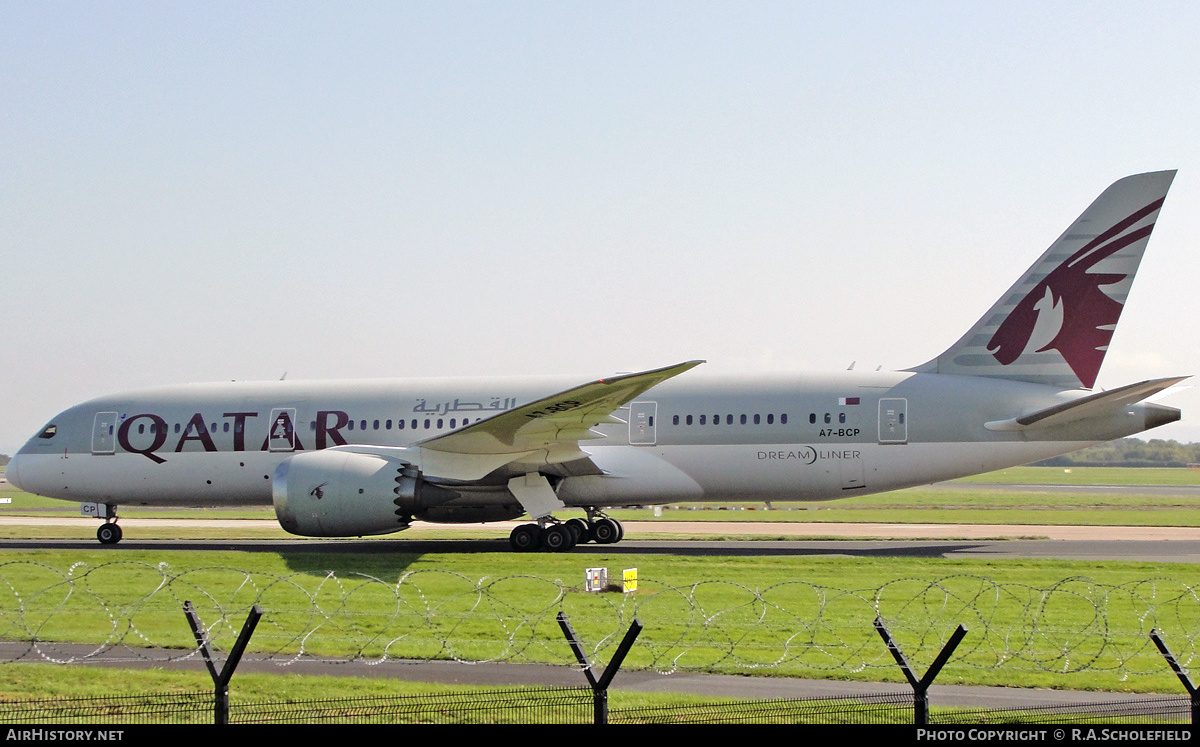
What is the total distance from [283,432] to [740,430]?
34.9 ft

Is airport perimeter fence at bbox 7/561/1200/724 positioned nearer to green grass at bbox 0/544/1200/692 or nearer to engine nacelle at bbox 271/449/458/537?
green grass at bbox 0/544/1200/692

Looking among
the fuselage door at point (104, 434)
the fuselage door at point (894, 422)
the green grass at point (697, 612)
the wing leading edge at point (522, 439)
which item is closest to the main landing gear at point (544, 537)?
the wing leading edge at point (522, 439)

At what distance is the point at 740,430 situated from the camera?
24766mm

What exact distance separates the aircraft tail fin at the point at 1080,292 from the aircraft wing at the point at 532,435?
7934mm

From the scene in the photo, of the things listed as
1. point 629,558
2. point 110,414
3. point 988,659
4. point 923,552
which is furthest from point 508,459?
point 988,659

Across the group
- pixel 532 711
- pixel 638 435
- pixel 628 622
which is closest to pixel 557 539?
pixel 638 435

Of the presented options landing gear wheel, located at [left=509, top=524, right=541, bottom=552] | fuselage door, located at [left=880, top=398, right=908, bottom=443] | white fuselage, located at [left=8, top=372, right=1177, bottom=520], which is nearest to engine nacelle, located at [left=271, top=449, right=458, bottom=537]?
white fuselage, located at [left=8, top=372, right=1177, bottom=520]

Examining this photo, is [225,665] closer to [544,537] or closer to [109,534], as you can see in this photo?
[544,537]

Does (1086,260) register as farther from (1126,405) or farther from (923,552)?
(923,552)

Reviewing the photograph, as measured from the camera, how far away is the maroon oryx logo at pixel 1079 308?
942 inches

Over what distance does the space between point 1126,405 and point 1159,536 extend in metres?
7.56

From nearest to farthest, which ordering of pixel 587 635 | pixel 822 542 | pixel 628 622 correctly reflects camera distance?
pixel 587 635
pixel 628 622
pixel 822 542

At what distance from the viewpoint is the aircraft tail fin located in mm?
23859

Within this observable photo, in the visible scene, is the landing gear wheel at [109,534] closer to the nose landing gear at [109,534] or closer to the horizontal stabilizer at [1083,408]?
the nose landing gear at [109,534]
